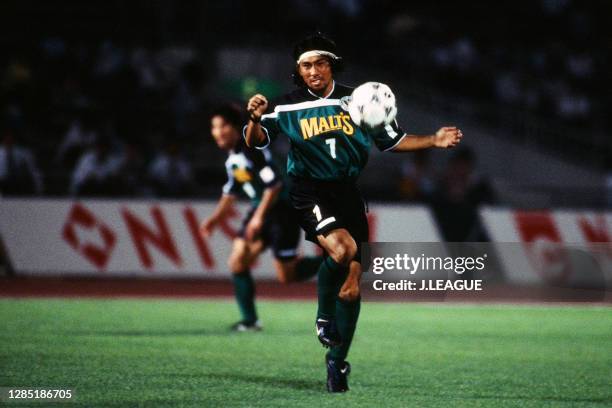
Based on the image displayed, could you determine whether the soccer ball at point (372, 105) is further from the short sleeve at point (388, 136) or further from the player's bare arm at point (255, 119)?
the player's bare arm at point (255, 119)

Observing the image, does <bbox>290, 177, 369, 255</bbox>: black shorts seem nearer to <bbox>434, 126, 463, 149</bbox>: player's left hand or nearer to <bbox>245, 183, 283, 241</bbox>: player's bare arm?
<bbox>434, 126, 463, 149</bbox>: player's left hand

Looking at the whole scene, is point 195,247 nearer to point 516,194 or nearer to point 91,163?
point 91,163

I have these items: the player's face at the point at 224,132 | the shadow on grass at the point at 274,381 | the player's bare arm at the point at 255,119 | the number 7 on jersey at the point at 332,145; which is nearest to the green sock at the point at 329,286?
the shadow on grass at the point at 274,381

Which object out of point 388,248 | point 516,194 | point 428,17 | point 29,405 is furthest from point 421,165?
point 29,405

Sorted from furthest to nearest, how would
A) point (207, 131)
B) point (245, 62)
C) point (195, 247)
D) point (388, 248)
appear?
1. point (245, 62)
2. point (207, 131)
3. point (195, 247)
4. point (388, 248)

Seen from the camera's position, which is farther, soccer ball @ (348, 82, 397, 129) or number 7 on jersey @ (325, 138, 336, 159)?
number 7 on jersey @ (325, 138, 336, 159)

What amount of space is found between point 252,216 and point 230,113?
1204mm

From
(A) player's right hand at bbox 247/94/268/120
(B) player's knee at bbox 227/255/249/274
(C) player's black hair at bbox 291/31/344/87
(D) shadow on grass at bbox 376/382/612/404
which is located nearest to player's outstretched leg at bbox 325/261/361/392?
(D) shadow on grass at bbox 376/382/612/404

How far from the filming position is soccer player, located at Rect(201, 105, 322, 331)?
40.6ft

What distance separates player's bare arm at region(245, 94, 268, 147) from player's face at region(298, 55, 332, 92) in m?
0.48

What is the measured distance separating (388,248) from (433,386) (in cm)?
996

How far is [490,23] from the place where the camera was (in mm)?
28312

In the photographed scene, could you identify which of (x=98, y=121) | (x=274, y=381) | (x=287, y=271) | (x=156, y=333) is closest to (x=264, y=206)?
(x=287, y=271)

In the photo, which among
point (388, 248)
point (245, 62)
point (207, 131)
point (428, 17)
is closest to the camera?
point (388, 248)
